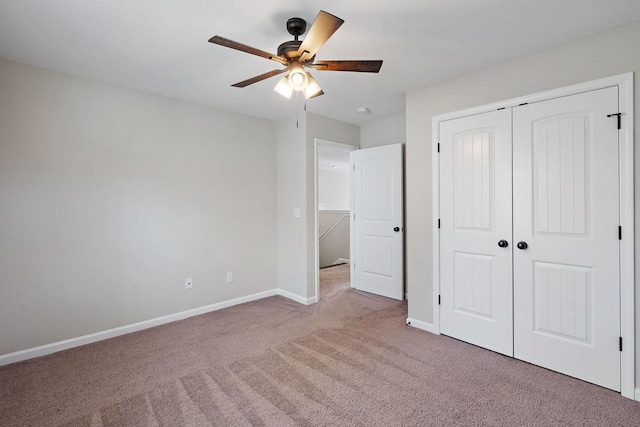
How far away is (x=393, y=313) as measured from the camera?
11.6ft

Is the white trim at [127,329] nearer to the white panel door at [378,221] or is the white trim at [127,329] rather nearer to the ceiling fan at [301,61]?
the white panel door at [378,221]

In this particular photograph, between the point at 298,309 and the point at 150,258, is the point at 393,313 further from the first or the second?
the point at 150,258

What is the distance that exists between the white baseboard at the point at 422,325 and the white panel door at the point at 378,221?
0.86 meters

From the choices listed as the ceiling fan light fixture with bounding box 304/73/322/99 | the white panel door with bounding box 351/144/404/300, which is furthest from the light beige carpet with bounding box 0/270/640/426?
the ceiling fan light fixture with bounding box 304/73/322/99

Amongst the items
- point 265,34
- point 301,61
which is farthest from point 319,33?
point 265,34

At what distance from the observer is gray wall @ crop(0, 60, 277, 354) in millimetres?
2508

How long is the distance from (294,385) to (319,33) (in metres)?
2.22

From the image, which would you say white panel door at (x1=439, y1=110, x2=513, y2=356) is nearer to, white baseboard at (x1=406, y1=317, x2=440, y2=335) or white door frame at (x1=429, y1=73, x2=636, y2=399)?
white baseboard at (x1=406, y1=317, x2=440, y2=335)

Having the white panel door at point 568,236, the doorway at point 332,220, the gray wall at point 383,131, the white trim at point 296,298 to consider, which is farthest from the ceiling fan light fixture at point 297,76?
the white trim at point 296,298

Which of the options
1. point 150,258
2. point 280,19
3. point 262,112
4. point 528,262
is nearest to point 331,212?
point 262,112

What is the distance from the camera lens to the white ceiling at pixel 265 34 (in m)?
1.81

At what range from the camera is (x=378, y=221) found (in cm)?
425

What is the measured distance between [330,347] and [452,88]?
262 centimetres

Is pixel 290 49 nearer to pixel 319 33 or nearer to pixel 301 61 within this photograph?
pixel 301 61
